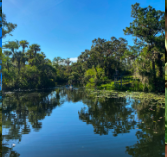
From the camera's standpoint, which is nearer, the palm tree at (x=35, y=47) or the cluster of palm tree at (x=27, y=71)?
the cluster of palm tree at (x=27, y=71)

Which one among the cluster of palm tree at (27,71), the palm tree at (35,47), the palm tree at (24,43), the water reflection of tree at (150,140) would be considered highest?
the palm tree at (24,43)

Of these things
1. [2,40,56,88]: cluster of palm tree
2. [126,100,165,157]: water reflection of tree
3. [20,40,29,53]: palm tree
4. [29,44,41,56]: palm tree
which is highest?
[20,40,29,53]: palm tree

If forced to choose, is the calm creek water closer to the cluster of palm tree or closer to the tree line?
the tree line

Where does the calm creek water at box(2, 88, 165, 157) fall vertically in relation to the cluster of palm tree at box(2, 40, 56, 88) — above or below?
below

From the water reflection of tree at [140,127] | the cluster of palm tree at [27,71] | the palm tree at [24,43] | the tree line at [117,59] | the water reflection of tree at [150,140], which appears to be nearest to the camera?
the water reflection of tree at [150,140]

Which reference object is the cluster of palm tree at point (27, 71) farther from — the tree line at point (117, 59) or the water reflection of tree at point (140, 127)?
the water reflection of tree at point (140, 127)

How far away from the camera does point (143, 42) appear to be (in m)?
16.6

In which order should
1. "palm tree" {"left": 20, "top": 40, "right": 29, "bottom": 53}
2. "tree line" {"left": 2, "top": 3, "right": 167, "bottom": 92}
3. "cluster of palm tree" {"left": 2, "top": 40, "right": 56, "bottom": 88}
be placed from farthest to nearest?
"palm tree" {"left": 20, "top": 40, "right": 29, "bottom": 53}
"cluster of palm tree" {"left": 2, "top": 40, "right": 56, "bottom": 88}
"tree line" {"left": 2, "top": 3, "right": 167, "bottom": 92}

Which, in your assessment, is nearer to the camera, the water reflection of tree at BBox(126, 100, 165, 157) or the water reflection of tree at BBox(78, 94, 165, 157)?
the water reflection of tree at BBox(126, 100, 165, 157)

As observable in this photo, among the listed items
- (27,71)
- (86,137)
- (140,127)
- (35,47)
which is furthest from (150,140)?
(35,47)

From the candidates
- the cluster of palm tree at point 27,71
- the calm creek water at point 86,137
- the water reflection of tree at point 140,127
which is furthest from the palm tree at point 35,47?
the water reflection of tree at point 140,127

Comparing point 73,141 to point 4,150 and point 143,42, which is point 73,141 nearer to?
point 4,150

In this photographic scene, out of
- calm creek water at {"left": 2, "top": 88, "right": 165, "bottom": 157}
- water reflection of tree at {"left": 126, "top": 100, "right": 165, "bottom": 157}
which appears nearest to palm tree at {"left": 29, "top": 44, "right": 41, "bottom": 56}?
calm creek water at {"left": 2, "top": 88, "right": 165, "bottom": 157}

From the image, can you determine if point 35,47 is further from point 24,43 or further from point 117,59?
point 117,59
